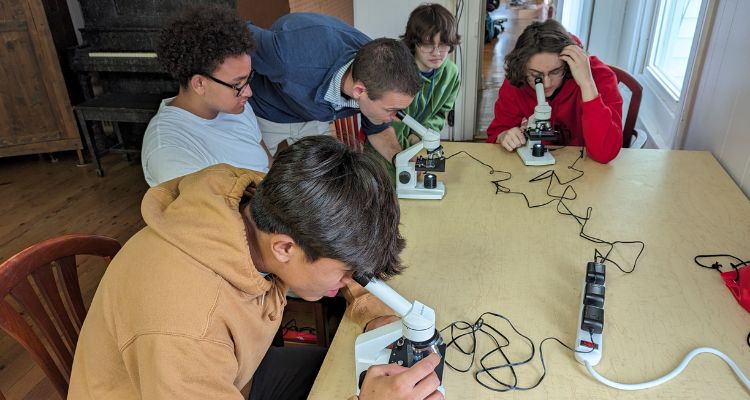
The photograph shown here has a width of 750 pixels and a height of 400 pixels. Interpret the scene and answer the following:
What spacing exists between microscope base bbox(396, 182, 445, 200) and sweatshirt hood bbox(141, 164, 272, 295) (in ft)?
2.66

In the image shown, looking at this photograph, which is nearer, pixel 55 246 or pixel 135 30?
pixel 55 246

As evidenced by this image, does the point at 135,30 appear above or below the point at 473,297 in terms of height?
above

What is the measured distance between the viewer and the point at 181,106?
1.62 meters

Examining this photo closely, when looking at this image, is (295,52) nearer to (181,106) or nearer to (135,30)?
(181,106)

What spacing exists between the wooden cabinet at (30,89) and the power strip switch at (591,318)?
3501 millimetres

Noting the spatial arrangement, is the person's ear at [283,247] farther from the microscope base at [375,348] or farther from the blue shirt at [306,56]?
the blue shirt at [306,56]

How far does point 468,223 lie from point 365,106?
537mm

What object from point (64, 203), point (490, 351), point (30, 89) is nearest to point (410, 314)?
point (490, 351)

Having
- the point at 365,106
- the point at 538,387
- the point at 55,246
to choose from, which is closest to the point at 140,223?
the point at 365,106

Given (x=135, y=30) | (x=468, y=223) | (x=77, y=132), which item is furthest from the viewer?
(x=77, y=132)

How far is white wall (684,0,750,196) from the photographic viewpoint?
156cm

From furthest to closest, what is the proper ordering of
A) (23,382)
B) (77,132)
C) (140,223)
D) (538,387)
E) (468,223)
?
(77,132) < (140,223) < (23,382) < (468,223) < (538,387)

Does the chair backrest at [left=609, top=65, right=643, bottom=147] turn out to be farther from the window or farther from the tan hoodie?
the tan hoodie

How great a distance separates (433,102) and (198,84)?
3.78ft
